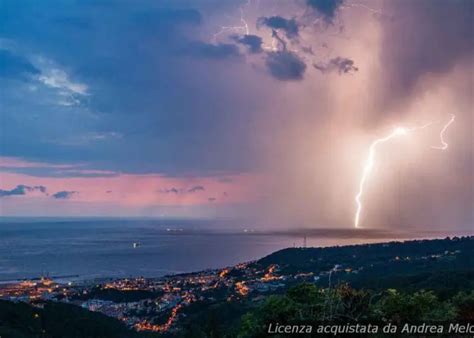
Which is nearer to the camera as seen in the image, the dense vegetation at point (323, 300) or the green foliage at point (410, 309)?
the green foliage at point (410, 309)

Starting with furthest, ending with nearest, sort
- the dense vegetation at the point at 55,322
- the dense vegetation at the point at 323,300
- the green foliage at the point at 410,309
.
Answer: the dense vegetation at the point at 55,322 < the dense vegetation at the point at 323,300 < the green foliage at the point at 410,309

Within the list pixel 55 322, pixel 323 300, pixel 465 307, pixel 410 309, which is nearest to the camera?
pixel 410 309

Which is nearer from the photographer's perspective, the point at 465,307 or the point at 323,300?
the point at 465,307

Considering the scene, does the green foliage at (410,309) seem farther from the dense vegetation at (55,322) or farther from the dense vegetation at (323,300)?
the dense vegetation at (55,322)

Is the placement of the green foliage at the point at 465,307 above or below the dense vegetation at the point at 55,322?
above

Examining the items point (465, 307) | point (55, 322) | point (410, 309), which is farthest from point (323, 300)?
point (55, 322)

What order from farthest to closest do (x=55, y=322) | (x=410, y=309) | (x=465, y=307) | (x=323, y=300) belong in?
(x=55, y=322), (x=323, y=300), (x=465, y=307), (x=410, y=309)

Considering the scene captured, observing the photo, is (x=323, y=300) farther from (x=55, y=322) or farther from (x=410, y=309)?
(x=55, y=322)

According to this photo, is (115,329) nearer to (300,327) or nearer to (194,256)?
(300,327)

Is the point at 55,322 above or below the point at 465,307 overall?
below

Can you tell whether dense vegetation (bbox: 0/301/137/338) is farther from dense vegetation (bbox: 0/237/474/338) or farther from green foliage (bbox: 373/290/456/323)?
green foliage (bbox: 373/290/456/323)

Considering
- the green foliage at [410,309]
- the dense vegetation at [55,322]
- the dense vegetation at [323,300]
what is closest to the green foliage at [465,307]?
the dense vegetation at [323,300]

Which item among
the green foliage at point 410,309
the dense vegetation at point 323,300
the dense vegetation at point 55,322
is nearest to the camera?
the green foliage at point 410,309
